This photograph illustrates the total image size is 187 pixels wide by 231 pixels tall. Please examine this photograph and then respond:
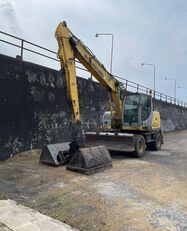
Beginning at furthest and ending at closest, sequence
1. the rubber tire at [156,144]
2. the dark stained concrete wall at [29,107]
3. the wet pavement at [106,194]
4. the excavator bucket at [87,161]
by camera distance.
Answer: the rubber tire at [156,144] → the dark stained concrete wall at [29,107] → the excavator bucket at [87,161] → the wet pavement at [106,194]

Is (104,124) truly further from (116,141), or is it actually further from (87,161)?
(87,161)

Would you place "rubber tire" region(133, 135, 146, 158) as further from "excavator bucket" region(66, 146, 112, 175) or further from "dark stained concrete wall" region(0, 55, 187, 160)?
"dark stained concrete wall" region(0, 55, 187, 160)

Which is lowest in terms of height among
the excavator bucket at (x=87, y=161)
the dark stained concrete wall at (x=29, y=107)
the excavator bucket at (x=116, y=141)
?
the excavator bucket at (x=87, y=161)

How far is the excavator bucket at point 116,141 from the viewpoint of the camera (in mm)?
12633

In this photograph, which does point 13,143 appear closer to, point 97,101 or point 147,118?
point 147,118

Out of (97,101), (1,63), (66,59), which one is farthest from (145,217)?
(97,101)

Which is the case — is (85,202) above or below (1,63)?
below

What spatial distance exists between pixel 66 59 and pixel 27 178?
442 centimetres

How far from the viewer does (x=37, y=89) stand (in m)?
13.0

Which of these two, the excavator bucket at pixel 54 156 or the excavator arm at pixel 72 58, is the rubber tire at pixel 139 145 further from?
the excavator bucket at pixel 54 156

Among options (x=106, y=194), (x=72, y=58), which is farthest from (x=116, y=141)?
(x=106, y=194)

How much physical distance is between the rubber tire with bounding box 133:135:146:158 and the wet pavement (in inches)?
75.9

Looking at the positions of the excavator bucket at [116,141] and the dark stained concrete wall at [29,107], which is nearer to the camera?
the dark stained concrete wall at [29,107]

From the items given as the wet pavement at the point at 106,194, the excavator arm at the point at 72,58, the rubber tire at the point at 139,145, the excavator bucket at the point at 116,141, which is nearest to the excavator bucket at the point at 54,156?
the wet pavement at the point at 106,194
